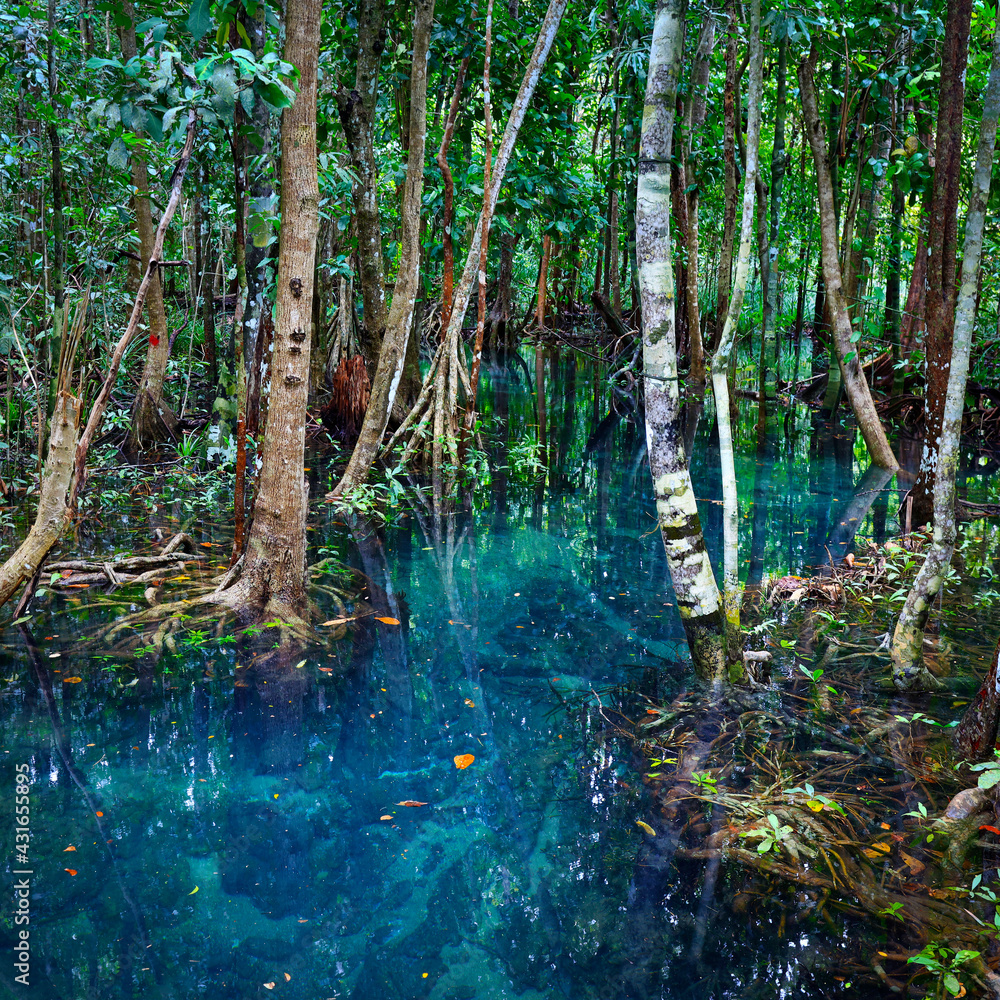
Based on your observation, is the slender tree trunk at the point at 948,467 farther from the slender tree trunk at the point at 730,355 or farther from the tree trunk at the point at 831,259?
the tree trunk at the point at 831,259

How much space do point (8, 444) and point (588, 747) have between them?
6.01 metres

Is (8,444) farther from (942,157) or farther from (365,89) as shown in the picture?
(942,157)

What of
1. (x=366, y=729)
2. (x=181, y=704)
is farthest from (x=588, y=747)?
(x=181, y=704)

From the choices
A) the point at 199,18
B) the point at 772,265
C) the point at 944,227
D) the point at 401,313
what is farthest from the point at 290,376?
the point at 772,265

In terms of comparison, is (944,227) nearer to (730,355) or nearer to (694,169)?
(730,355)

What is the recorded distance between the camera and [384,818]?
3.04 metres

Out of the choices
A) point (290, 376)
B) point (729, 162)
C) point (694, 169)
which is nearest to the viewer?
point (290, 376)

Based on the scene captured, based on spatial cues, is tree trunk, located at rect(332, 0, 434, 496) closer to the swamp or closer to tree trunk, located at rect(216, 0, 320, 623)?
the swamp

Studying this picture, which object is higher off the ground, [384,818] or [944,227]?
[944,227]

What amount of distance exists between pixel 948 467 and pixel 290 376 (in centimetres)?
336

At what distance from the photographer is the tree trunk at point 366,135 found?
275 inches

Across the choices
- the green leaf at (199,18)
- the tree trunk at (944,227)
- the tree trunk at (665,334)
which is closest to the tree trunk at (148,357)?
the green leaf at (199,18)

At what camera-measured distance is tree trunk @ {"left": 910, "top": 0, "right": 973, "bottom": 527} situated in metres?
5.07

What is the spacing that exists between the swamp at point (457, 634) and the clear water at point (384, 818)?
0.05 feet
